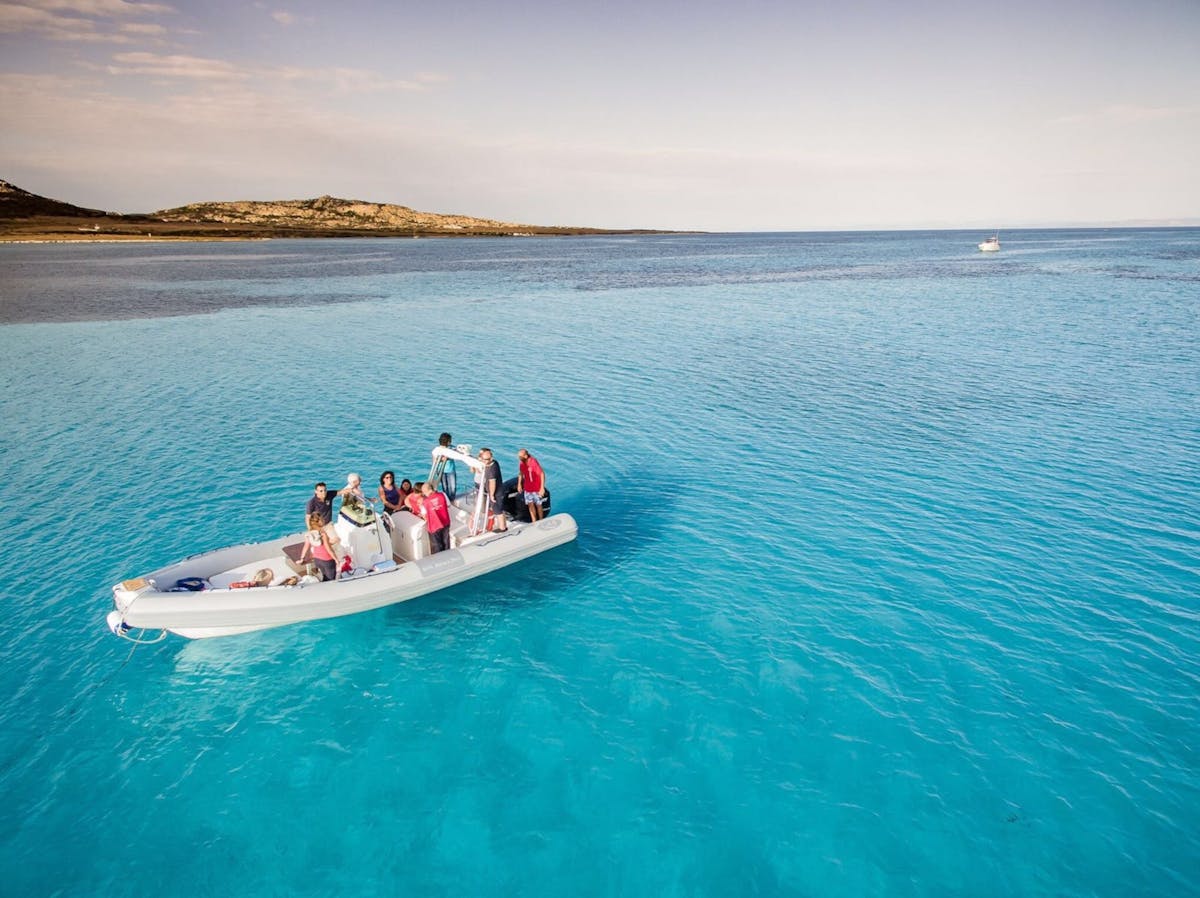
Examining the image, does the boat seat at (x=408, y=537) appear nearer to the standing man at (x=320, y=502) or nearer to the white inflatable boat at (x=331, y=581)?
the white inflatable boat at (x=331, y=581)

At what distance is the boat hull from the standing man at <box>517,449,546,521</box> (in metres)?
0.80

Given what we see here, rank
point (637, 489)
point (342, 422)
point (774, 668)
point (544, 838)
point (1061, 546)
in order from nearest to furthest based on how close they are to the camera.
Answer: point (544, 838) → point (774, 668) → point (1061, 546) → point (637, 489) → point (342, 422)

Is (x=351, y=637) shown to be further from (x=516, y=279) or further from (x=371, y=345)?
(x=516, y=279)

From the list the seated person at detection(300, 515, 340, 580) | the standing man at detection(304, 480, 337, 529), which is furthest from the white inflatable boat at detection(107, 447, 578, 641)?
the standing man at detection(304, 480, 337, 529)

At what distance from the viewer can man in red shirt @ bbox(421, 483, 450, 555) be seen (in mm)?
13391

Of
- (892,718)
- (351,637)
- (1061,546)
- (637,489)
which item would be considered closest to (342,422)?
(637,489)

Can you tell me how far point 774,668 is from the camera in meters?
11.1

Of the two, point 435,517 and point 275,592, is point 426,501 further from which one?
point 275,592

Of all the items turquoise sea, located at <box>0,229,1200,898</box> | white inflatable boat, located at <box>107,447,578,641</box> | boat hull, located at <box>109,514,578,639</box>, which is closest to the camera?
turquoise sea, located at <box>0,229,1200,898</box>

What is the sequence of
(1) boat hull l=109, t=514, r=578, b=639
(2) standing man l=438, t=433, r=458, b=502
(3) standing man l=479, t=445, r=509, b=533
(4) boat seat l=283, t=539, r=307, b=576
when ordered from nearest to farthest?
1. (1) boat hull l=109, t=514, r=578, b=639
2. (4) boat seat l=283, t=539, r=307, b=576
3. (3) standing man l=479, t=445, r=509, b=533
4. (2) standing man l=438, t=433, r=458, b=502

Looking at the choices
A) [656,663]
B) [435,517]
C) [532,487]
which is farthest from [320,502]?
[656,663]

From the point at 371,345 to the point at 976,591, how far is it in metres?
33.3

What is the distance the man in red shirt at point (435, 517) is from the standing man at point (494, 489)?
955mm

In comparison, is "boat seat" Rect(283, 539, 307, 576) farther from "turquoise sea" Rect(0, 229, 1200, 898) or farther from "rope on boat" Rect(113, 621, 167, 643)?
"rope on boat" Rect(113, 621, 167, 643)
